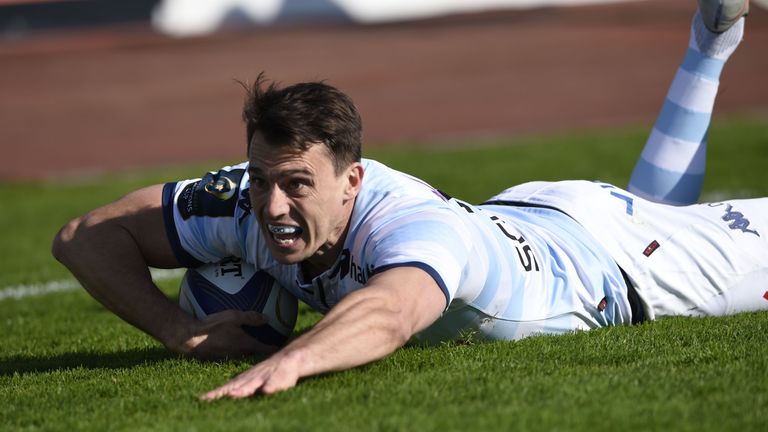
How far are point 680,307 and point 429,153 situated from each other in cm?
966

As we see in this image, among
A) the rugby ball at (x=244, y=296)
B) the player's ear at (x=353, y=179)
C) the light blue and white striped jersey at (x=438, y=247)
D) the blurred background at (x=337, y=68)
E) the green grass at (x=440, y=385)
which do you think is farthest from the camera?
the blurred background at (x=337, y=68)

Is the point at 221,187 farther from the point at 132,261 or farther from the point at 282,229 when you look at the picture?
the point at 282,229

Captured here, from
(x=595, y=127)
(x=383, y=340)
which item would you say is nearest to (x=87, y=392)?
(x=383, y=340)

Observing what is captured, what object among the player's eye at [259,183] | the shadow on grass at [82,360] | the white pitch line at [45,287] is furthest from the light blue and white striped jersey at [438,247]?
the white pitch line at [45,287]

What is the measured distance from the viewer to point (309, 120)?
4.51 m

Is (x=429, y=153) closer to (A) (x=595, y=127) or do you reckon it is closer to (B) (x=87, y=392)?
(A) (x=595, y=127)

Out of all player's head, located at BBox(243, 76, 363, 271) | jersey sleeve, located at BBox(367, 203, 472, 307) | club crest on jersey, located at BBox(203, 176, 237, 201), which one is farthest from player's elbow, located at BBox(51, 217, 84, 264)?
jersey sleeve, located at BBox(367, 203, 472, 307)

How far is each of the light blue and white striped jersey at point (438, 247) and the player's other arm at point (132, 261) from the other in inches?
4.6

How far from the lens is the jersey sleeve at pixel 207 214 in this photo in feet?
16.8

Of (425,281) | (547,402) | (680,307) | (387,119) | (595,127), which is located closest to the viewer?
(547,402)

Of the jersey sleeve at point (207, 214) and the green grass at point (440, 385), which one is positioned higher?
the jersey sleeve at point (207, 214)

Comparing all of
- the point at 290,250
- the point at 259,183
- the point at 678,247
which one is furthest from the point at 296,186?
the point at 678,247

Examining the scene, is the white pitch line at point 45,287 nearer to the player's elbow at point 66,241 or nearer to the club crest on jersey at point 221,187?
the player's elbow at point 66,241

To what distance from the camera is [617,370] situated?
14.4 ft
